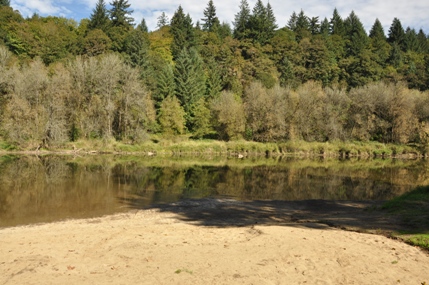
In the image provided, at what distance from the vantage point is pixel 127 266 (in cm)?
856

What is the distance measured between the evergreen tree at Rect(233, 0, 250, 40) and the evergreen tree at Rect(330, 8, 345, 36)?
126 ft

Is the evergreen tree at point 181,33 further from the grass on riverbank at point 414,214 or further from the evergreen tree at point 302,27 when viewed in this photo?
the grass on riverbank at point 414,214

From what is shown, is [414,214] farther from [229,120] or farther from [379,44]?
[379,44]

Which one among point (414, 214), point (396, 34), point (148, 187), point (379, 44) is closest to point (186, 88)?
point (148, 187)

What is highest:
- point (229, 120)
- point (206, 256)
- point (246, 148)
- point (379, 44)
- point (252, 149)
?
point (379, 44)

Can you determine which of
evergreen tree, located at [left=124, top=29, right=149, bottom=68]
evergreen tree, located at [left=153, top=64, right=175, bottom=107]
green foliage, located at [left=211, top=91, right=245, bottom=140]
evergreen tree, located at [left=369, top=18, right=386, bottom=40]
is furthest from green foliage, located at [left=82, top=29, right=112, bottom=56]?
evergreen tree, located at [left=369, top=18, right=386, bottom=40]

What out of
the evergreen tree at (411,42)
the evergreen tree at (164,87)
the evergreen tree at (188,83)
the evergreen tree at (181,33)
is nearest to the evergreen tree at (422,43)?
the evergreen tree at (411,42)

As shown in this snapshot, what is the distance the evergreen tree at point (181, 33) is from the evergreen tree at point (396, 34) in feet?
268

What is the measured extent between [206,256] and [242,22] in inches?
4834

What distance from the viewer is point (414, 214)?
45.4ft

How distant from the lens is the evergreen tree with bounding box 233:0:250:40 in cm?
11722

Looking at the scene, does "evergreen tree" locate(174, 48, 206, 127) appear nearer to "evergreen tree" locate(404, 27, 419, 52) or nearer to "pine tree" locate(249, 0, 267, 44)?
"pine tree" locate(249, 0, 267, 44)

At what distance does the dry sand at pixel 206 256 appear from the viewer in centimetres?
786

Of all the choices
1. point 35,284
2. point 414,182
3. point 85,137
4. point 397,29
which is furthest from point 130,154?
point 397,29
